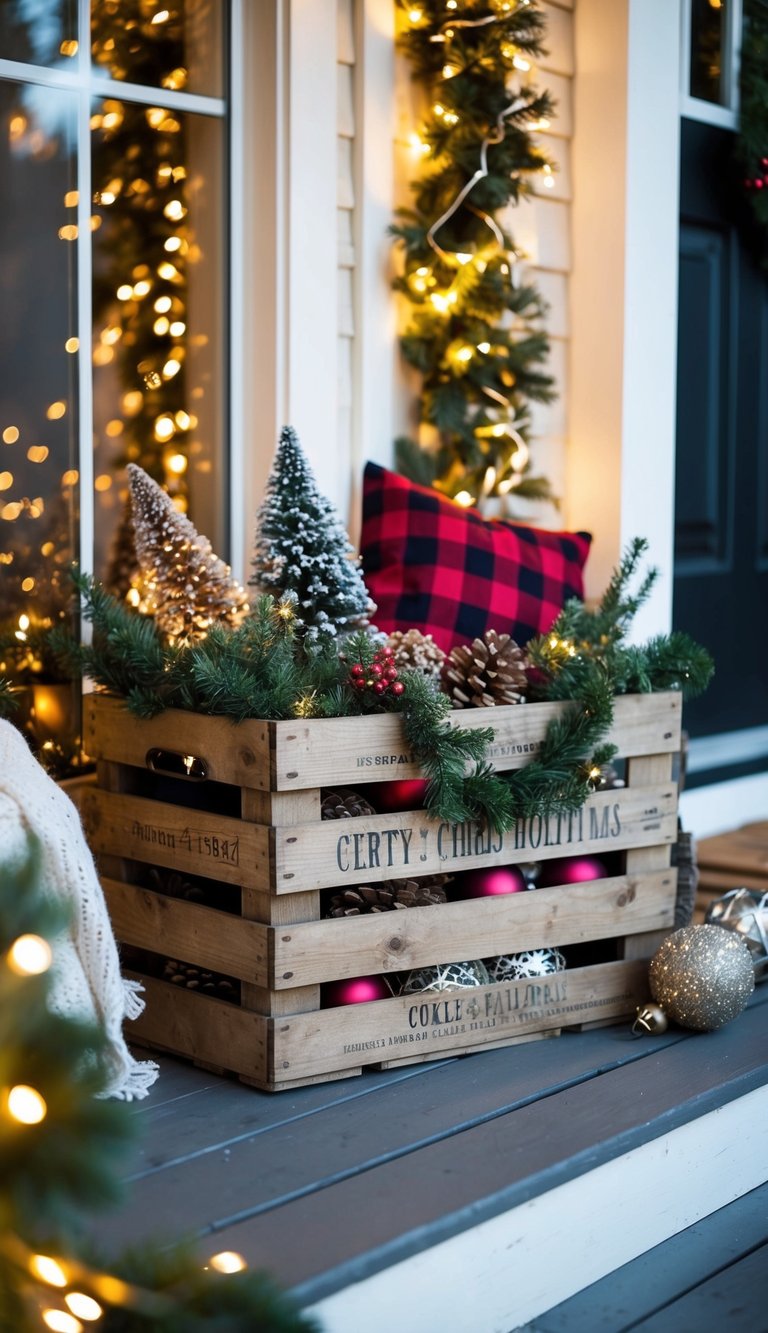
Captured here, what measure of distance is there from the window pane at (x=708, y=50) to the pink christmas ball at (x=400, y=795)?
77.0 inches

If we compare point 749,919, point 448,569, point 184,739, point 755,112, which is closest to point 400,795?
point 184,739

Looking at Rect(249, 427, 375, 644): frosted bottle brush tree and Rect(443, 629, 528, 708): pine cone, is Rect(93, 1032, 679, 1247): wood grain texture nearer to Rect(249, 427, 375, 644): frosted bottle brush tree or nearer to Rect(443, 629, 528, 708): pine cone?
Rect(443, 629, 528, 708): pine cone

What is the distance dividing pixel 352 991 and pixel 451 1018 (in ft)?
0.53

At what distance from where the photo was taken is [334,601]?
6.92 ft

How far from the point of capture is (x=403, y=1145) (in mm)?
1705

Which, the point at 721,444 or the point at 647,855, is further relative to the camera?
the point at 721,444

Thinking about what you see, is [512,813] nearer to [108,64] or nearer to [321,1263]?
[321,1263]

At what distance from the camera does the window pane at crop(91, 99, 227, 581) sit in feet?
7.95

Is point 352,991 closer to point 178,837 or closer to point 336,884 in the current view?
point 336,884

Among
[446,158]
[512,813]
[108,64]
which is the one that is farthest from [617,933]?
[108,64]

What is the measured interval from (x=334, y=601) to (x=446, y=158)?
0.98 meters

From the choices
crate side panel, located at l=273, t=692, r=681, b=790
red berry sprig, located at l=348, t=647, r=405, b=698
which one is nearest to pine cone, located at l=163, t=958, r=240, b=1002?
crate side panel, located at l=273, t=692, r=681, b=790

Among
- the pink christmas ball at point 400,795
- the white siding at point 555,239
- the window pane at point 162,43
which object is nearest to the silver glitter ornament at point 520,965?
the pink christmas ball at point 400,795

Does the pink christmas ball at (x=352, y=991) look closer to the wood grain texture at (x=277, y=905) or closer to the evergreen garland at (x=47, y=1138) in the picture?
the wood grain texture at (x=277, y=905)
